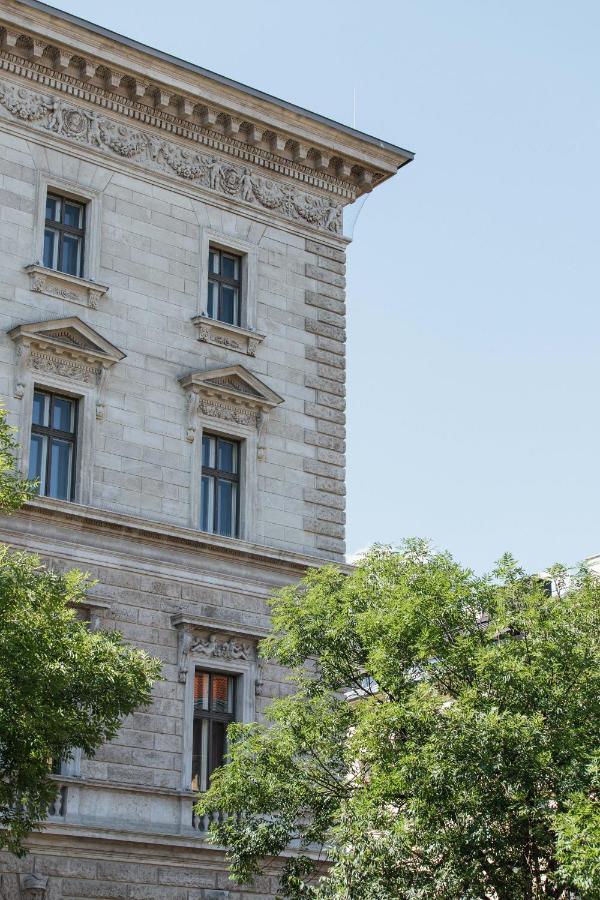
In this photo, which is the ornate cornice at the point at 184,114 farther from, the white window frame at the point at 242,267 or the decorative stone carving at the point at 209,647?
the decorative stone carving at the point at 209,647

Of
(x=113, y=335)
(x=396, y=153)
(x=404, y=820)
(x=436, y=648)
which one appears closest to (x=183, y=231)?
(x=113, y=335)

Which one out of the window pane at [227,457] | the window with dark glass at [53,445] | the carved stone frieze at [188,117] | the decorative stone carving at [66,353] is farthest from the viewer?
the window pane at [227,457]

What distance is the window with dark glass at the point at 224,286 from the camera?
3247 centimetres

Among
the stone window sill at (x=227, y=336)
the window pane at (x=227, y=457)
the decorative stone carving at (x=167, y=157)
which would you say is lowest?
the window pane at (x=227, y=457)

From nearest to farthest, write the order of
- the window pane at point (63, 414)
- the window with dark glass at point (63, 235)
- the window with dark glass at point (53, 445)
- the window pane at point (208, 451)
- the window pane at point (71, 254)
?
the window with dark glass at point (53, 445)
the window pane at point (63, 414)
the window with dark glass at point (63, 235)
the window pane at point (71, 254)
the window pane at point (208, 451)

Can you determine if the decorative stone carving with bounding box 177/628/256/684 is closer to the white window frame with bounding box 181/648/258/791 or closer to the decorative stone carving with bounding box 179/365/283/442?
the white window frame with bounding box 181/648/258/791

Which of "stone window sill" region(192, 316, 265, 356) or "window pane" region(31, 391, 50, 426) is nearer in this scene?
"window pane" region(31, 391, 50, 426)

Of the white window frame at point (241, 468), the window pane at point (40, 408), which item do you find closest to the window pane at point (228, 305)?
the white window frame at point (241, 468)

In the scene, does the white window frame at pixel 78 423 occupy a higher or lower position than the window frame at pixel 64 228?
lower

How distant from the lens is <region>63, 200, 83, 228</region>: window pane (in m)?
30.6

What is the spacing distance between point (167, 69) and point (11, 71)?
11.2ft

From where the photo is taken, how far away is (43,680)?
20.7m

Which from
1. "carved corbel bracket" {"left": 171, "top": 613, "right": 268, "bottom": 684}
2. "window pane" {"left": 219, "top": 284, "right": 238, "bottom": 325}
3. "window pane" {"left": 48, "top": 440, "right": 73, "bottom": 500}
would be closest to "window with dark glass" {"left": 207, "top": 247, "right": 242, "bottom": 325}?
"window pane" {"left": 219, "top": 284, "right": 238, "bottom": 325}

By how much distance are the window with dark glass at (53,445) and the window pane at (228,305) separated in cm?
471
